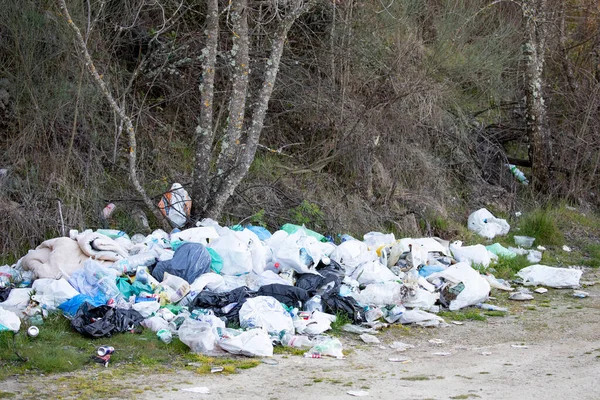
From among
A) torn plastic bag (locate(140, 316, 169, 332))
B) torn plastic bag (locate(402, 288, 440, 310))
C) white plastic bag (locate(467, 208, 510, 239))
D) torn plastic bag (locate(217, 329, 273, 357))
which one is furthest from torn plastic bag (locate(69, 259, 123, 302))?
white plastic bag (locate(467, 208, 510, 239))

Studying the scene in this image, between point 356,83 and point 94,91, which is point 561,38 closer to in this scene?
point 356,83

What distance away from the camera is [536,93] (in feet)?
40.1

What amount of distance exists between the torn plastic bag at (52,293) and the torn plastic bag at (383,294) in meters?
2.48

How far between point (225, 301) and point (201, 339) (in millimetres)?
936

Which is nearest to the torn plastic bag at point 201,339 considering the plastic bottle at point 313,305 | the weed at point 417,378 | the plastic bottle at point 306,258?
the plastic bottle at point 313,305

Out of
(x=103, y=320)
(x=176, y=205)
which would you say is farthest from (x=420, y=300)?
(x=176, y=205)

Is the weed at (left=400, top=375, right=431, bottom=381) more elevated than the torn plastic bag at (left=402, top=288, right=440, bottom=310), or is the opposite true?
the torn plastic bag at (left=402, top=288, right=440, bottom=310)

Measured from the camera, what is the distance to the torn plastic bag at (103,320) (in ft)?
18.4

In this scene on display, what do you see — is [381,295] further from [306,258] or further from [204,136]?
[204,136]

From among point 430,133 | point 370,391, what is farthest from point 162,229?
point 430,133

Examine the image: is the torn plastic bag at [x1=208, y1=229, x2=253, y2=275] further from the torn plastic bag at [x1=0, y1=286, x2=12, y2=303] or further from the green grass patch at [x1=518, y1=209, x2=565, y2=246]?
the green grass patch at [x1=518, y1=209, x2=565, y2=246]

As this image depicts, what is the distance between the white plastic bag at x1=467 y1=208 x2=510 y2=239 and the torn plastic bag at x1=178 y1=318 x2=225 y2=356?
5831 millimetres

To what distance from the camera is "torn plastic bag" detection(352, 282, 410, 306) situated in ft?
22.2

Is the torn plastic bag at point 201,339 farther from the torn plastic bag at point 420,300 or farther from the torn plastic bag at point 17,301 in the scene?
the torn plastic bag at point 420,300
